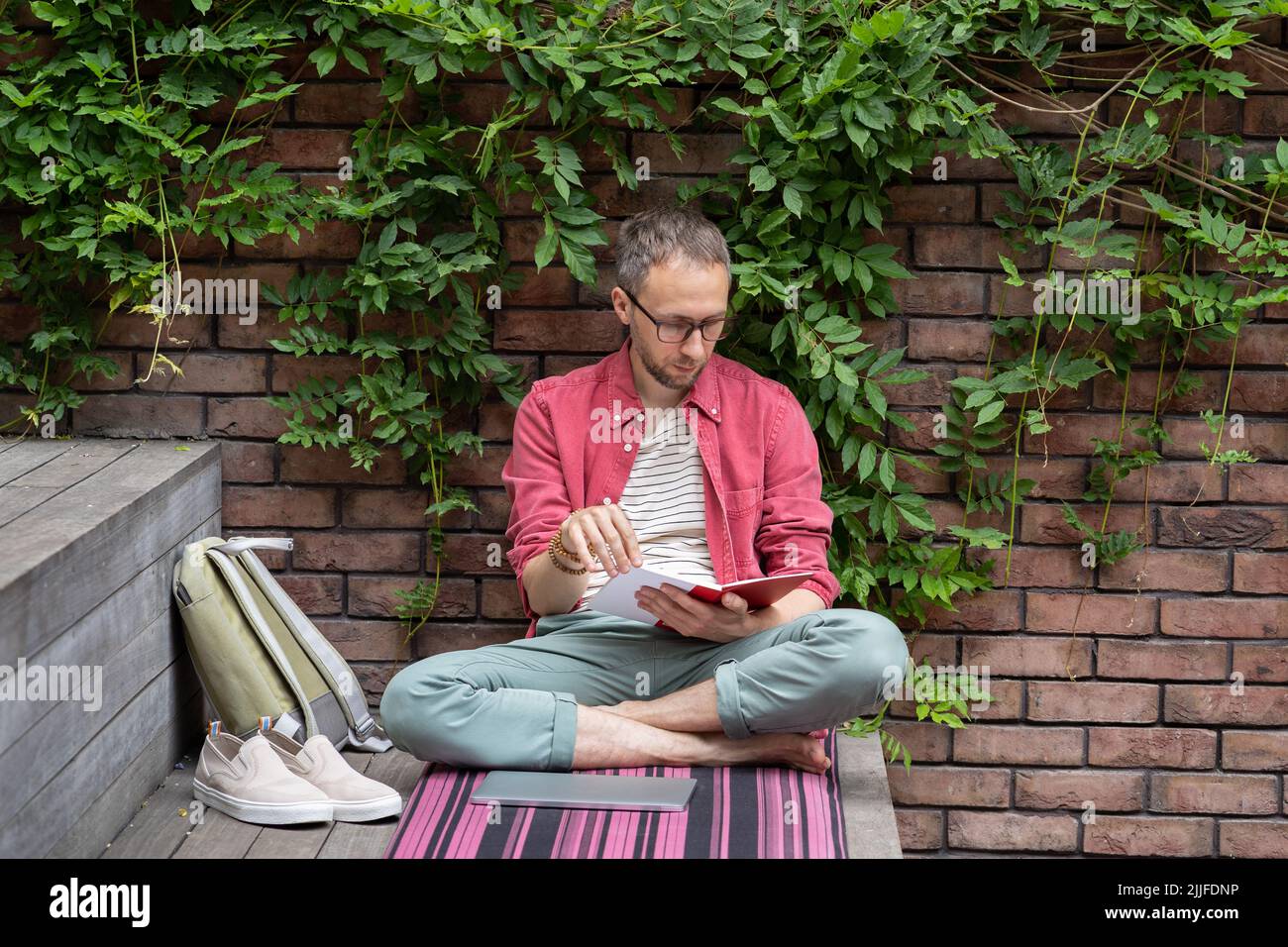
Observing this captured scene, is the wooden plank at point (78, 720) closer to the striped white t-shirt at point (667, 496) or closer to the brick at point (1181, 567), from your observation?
the striped white t-shirt at point (667, 496)

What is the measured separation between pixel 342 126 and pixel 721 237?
927 mm

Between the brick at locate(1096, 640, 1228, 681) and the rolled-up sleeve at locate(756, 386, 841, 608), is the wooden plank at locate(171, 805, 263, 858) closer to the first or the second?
the rolled-up sleeve at locate(756, 386, 841, 608)

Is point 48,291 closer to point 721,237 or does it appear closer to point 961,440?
point 721,237

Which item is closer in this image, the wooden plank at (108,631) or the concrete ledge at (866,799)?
the wooden plank at (108,631)

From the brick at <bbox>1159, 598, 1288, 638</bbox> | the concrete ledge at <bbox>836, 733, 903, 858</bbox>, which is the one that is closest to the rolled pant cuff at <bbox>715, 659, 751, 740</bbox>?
the concrete ledge at <bbox>836, 733, 903, 858</bbox>

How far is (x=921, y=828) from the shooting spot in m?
3.12

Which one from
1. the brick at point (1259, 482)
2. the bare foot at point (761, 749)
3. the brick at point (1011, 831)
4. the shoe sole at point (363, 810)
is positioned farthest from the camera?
the brick at point (1011, 831)

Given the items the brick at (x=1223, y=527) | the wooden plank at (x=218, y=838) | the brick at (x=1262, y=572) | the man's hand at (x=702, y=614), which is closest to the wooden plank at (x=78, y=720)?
the wooden plank at (x=218, y=838)

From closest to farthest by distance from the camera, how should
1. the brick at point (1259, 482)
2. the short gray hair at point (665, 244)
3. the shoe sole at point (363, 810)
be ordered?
1. the shoe sole at point (363, 810)
2. the short gray hair at point (665, 244)
3. the brick at point (1259, 482)

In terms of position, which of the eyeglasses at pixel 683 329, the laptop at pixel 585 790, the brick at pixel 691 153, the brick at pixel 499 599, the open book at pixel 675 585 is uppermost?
the brick at pixel 691 153

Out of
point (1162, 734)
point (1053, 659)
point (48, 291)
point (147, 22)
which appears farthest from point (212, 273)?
point (1162, 734)

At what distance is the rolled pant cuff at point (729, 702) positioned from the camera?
97.8 inches

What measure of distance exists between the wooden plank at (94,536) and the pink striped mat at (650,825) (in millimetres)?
698

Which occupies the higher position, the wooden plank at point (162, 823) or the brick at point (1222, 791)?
the wooden plank at point (162, 823)
